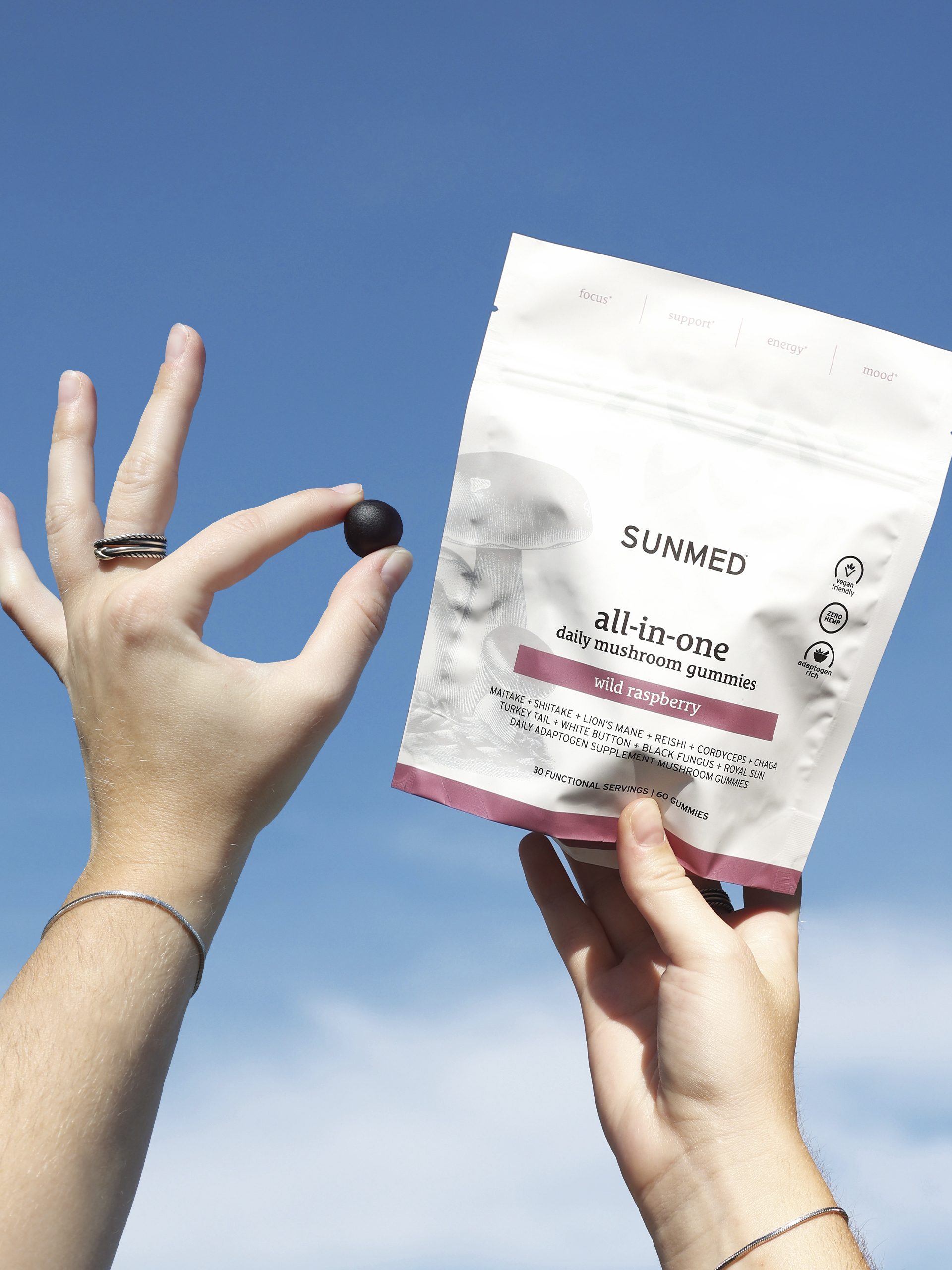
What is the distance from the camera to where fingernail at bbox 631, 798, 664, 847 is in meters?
1.61

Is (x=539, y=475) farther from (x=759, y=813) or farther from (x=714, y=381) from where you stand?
(x=759, y=813)

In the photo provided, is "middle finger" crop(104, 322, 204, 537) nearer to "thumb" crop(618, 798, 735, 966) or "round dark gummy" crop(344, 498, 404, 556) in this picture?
"round dark gummy" crop(344, 498, 404, 556)

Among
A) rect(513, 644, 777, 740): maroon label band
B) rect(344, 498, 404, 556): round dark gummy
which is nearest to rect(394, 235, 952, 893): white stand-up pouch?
rect(513, 644, 777, 740): maroon label band

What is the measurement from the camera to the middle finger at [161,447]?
59.9 inches

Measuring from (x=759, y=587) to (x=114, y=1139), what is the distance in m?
1.30

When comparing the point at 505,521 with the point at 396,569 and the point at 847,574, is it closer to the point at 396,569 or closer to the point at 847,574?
the point at 396,569

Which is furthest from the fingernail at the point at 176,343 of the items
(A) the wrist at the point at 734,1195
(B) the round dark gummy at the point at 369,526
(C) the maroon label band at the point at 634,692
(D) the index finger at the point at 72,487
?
(A) the wrist at the point at 734,1195

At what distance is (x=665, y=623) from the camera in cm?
159

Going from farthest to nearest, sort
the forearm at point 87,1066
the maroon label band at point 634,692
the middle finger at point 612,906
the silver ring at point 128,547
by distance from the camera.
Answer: the middle finger at point 612,906 < the maroon label band at point 634,692 < the silver ring at point 128,547 < the forearm at point 87,1066

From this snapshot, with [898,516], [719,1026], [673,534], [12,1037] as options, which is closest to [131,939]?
[12,1037]

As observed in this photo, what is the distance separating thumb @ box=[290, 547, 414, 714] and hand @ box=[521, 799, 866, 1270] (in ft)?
1.92

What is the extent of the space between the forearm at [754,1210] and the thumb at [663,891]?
0.30m

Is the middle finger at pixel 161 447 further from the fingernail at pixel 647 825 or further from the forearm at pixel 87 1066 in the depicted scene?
the fingernail at pixel 647 825

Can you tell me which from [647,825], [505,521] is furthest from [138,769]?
[647,825]
